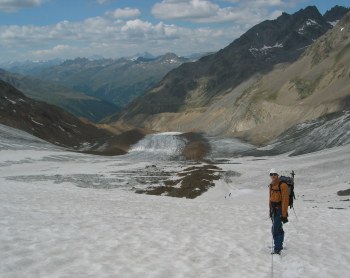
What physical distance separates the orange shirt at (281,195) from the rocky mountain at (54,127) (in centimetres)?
10598

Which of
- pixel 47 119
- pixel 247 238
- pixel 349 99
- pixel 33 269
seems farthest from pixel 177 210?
pixel 47 119

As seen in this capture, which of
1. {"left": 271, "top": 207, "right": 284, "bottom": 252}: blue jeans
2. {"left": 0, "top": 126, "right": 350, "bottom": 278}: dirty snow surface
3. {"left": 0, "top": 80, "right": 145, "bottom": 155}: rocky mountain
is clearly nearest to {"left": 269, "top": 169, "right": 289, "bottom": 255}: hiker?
{"left": 271, "top": 207, "right": 284, "bottom": 252}: blue jeans

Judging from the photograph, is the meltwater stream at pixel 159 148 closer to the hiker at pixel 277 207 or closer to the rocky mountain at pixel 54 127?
the rocky mountain at pixel 54 127

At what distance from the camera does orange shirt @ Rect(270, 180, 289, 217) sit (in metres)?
15.5

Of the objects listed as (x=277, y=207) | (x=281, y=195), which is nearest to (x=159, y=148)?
(x=277, y=207)

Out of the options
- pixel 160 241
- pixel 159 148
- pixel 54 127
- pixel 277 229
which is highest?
pixel 54 127

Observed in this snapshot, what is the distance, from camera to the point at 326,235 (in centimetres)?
1942

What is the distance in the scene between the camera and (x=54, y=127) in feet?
491

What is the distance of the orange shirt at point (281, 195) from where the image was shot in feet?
50.8

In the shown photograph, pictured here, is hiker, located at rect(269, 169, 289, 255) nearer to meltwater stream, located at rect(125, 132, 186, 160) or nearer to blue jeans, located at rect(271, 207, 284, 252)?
blue jeans, located at rect(271, 207, 284, 252)

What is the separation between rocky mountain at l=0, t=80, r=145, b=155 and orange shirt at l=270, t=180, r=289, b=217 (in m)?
106

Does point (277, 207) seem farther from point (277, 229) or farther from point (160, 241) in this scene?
point (160, 241)

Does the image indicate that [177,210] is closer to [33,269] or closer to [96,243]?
[96,243]

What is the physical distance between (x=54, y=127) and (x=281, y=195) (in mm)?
141814
